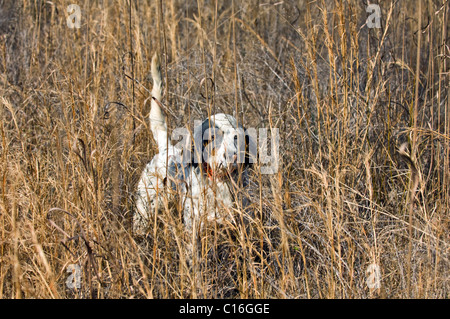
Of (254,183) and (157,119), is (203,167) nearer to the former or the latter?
(254,183)

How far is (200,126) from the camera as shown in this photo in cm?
229

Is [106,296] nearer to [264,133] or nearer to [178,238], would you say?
[178,238]

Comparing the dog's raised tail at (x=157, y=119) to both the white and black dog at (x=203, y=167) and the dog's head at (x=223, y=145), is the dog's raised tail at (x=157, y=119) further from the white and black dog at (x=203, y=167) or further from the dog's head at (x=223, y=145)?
the dog's head at (x=223, y=145)

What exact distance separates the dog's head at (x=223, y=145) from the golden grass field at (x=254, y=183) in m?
0.12

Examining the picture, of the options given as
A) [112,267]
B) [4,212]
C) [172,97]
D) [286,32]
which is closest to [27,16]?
[172,97]

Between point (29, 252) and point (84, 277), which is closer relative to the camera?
point (84, 277)

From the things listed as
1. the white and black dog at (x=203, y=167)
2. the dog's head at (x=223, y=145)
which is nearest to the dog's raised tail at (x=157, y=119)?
the white and black dog at (x=203, y=167)

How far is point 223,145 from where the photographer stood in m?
2.06

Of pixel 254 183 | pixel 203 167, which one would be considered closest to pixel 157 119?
pixel 203 167

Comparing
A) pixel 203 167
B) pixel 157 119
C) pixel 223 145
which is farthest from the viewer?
pixel 157 119

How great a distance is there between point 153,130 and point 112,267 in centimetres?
87

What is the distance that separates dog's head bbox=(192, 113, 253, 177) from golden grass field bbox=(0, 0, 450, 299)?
0.39 feet

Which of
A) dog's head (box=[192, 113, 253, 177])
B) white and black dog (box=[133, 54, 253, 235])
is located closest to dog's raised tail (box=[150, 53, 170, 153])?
white and black dog (box=[133, 54, 253, 235])

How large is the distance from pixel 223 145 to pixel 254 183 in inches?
10.6
